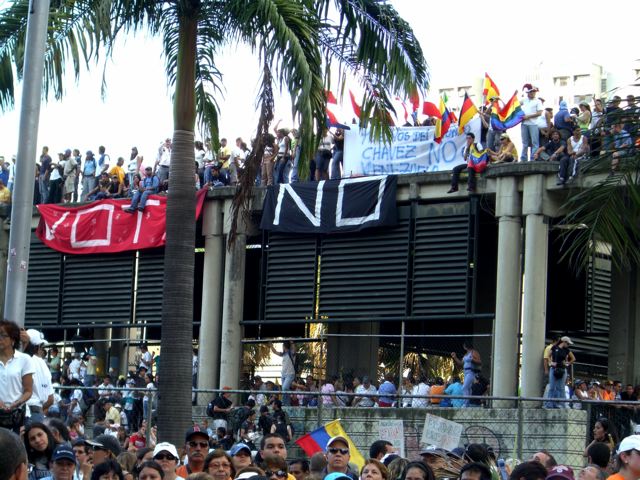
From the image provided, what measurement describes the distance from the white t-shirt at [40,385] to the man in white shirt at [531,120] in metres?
16.5

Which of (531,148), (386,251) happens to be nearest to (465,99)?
(531,148)

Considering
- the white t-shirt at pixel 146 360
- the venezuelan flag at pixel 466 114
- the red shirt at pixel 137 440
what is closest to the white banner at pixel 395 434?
the red shirt at pixel 137 440

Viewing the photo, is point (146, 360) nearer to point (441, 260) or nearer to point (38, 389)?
point (441, 260)

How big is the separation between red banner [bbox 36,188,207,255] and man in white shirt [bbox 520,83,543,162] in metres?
8.20

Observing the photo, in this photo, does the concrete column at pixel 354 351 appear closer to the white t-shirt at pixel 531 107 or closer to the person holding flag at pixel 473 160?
the person holding flag at pixel 473 160

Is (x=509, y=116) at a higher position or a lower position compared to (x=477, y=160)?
higher

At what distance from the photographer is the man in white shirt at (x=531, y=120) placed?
26547 millimetres

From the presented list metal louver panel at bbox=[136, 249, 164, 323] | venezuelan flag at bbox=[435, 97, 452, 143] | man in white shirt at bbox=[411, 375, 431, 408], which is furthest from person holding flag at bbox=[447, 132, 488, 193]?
metal louver panel at bbox=[136, 249, 164, 323]

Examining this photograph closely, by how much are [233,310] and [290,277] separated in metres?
1.67

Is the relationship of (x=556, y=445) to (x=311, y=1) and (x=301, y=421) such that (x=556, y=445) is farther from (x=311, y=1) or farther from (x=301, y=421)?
(x=311, y=1)

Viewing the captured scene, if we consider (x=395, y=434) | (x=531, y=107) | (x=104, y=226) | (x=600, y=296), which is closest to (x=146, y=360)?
(x=104, y=226)

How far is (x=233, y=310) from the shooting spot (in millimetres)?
31422

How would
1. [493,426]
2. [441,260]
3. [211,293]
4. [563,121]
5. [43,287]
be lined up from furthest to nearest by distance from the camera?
1. [43,287]
2. [211,293]
3. [441,260]
4. [563,121]
5. [493,426]

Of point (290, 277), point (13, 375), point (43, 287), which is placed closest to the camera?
point (13, 375)
